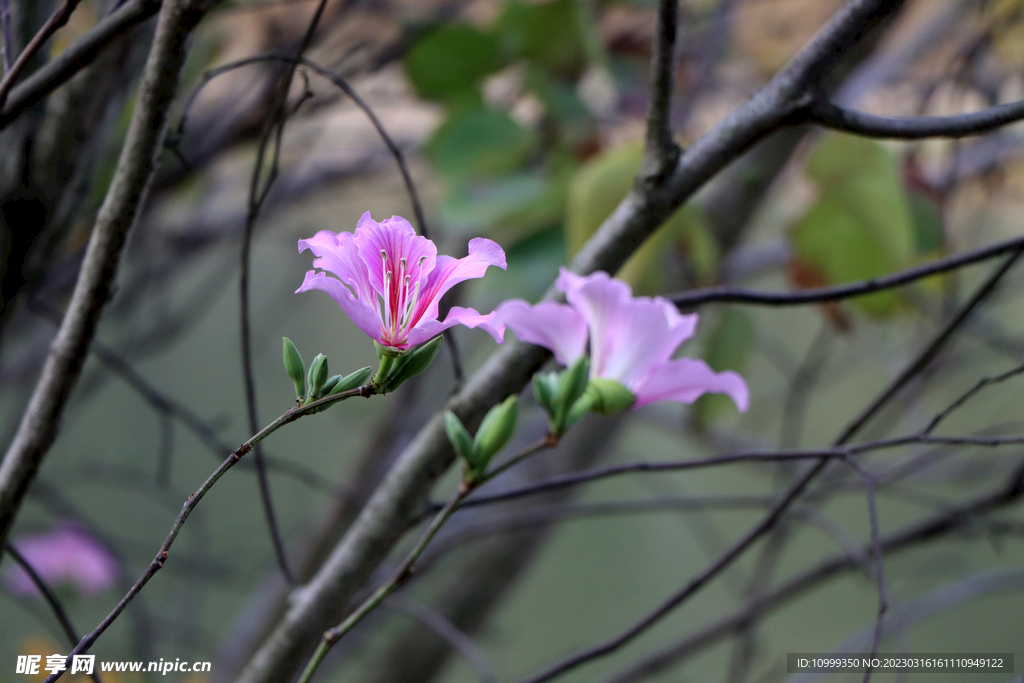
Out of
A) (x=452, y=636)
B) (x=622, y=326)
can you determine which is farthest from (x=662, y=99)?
(x=452, y=636)

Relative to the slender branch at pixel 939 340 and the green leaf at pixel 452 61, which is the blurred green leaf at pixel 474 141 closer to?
the green leaf at pixel 452 61

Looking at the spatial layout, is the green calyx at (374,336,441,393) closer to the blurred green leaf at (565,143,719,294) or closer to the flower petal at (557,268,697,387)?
the flower petal at (557,268,697,387)

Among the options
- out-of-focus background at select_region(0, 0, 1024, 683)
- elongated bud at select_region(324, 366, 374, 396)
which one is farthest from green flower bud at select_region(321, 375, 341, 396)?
out-of-focus background at select_region(0, 0, 1024, 683)

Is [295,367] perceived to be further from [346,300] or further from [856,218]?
[856,218]

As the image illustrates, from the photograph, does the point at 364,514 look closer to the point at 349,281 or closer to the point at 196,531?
the point at 349,281

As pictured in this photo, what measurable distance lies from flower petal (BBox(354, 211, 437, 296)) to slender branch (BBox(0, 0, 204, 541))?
8 centimetres

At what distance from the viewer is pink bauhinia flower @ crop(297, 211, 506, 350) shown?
0.13m

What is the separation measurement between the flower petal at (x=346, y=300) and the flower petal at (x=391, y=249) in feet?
0.04

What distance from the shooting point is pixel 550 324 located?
174mm

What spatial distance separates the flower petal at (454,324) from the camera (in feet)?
0.42

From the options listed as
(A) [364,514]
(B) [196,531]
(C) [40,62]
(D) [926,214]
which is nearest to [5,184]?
(C) [40,62]

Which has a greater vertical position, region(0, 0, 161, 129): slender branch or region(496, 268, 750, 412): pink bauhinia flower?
region(0, 0, 161, 129): slender branch

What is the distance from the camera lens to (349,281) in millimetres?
137

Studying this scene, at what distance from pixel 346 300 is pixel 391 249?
21 millimetres
